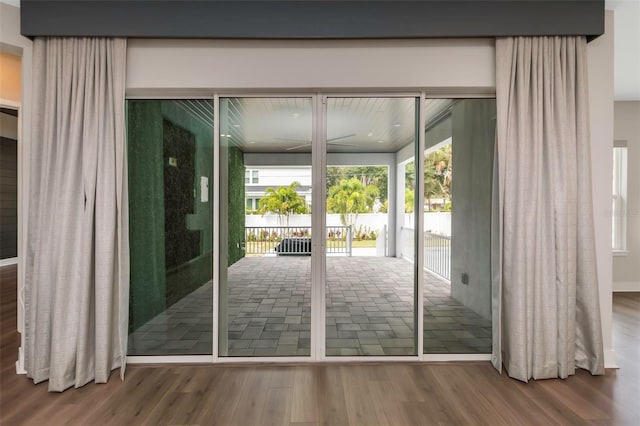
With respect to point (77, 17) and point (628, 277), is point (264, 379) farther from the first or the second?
point (628, 277)

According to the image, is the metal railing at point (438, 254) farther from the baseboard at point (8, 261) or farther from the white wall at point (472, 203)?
the baseboard at point (8, 261)

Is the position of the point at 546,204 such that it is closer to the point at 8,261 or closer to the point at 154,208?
the point at 154,208

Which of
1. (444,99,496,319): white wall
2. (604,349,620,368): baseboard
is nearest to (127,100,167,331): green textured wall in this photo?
(444,99,496,319): white wall

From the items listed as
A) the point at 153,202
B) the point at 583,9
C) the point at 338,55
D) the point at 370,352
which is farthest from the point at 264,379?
the point at 583,9

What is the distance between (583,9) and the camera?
2.51 m

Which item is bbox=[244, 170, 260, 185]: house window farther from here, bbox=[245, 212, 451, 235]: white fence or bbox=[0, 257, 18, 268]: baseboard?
bbox=[0, 257, 18, 268]: baseboard

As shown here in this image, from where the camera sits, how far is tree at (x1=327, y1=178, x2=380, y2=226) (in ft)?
9.36

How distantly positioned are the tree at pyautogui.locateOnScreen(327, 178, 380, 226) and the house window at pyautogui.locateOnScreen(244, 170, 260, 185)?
2.12 feet

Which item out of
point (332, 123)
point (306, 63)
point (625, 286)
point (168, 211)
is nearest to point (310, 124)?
point (332, 123)

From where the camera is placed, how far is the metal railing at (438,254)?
112 inches

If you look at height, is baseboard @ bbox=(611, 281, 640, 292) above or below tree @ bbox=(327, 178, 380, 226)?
below

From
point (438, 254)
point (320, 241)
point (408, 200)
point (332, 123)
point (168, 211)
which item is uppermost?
point (332, 123)

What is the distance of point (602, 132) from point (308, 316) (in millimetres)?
2862

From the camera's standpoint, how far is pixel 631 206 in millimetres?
4965
